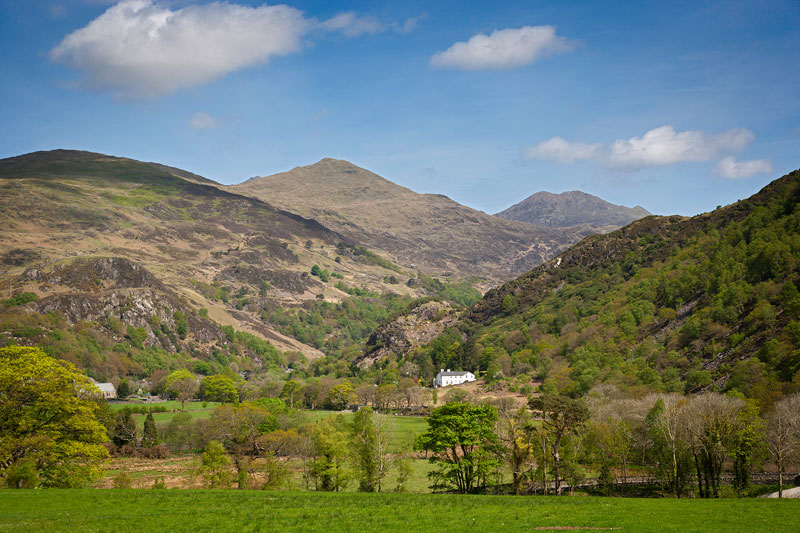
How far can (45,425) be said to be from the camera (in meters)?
41.8

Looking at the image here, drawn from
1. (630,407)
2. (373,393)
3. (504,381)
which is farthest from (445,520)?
(373,393)

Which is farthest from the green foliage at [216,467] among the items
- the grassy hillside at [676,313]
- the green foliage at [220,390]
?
the green foliage at [220,390]

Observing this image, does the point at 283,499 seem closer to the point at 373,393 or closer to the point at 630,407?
the point at 630,407

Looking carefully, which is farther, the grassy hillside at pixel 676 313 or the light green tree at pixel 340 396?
the light green tree at pixel 340 396

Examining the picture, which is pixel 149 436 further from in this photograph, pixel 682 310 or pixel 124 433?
pixel 682 310

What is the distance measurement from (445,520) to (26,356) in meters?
35.2

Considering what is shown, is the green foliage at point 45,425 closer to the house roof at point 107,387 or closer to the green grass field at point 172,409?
the green grass field at point 172,409

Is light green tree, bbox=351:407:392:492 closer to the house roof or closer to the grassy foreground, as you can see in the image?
the grassy foreground

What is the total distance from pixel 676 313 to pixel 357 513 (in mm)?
110671

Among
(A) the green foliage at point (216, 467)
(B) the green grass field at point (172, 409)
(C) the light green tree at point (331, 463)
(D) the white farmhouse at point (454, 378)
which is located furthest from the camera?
(D) the white farmhouse at point (454, 378)

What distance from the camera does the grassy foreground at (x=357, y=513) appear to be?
25516mm

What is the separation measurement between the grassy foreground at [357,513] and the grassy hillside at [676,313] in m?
45.5

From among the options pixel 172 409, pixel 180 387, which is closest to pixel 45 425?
pixel 172 409

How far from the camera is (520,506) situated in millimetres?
33031
